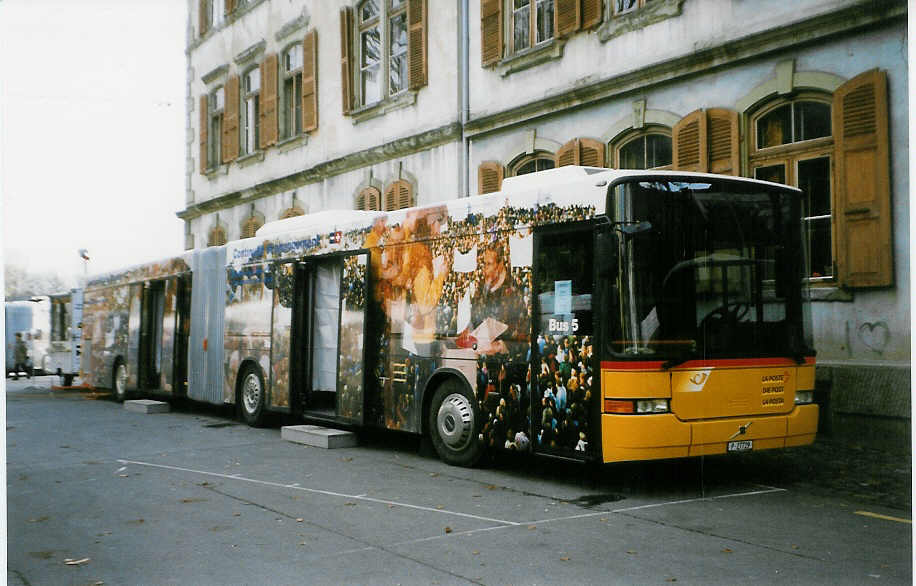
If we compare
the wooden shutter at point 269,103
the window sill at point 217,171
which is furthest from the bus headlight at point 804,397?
the window sill at point 217,171

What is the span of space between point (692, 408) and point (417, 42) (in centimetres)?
1195

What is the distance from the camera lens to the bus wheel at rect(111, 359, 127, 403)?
63.1 ft

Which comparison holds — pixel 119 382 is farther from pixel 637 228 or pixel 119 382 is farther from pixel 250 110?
pixel 637 228

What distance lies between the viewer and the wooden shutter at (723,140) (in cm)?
1258

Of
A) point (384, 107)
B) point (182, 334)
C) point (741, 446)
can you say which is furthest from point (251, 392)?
point (741, 446)

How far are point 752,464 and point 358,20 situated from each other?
13.4m

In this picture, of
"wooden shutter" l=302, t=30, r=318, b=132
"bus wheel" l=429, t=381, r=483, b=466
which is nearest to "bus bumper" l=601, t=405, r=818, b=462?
"bus wheel" l=429, t=381, r=483, b=466

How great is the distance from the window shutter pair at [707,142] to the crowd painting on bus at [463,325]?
4459 millimetres

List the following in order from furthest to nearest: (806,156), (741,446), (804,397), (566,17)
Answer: (566,17), (806,156), (804,397), (741,446)

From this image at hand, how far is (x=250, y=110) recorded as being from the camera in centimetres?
2322

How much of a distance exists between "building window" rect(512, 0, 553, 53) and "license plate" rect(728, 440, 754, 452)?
29.6 feet

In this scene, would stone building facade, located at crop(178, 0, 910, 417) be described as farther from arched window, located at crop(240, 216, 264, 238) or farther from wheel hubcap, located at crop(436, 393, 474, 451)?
wheel hubcap, located at crop(436, 393, 474, 451)

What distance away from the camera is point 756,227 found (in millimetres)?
8547

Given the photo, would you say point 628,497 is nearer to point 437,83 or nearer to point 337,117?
point 437,83
